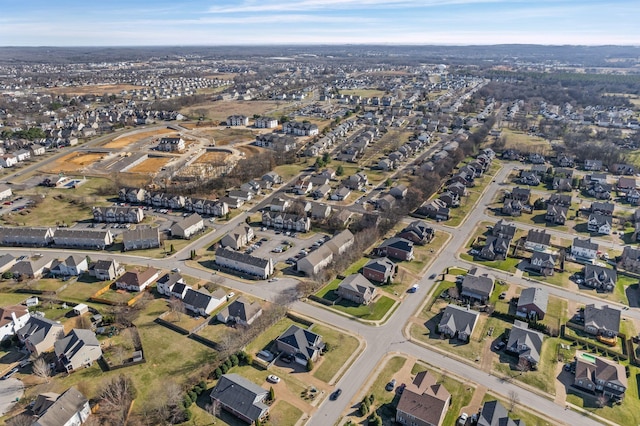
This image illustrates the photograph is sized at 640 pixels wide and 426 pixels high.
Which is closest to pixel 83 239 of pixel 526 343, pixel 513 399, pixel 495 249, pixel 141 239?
pixel 141 239

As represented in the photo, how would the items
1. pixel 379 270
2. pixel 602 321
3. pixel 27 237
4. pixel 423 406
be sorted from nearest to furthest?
pixel 423 406 → pixel 602 321 → pixel 379 270 → pixel 27 237

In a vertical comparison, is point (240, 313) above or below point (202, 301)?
below

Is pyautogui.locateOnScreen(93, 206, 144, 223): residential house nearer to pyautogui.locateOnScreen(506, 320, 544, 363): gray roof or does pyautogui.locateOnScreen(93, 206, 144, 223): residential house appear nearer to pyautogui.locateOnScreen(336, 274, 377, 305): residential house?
pyautogui.locateOnScreen(336, 274, 377, 305): residential house

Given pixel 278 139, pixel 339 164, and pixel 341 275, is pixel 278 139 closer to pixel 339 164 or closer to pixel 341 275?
pixel 339 164

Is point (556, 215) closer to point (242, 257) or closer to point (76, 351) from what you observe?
point (242, 257)

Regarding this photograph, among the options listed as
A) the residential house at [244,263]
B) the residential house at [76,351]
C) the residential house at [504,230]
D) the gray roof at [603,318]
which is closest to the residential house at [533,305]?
the gray roof at [603,318]

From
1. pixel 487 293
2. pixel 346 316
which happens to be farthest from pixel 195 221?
pixel 487 293

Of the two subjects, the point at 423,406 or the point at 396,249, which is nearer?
the point at 423,406
